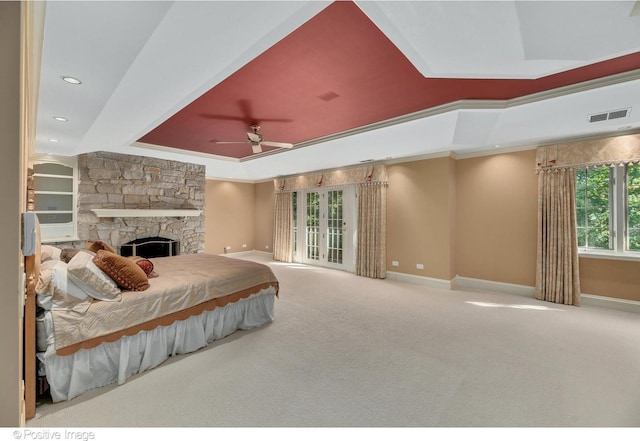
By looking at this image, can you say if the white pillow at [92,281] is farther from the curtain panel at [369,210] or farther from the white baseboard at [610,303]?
the white baseboard at [610,303]

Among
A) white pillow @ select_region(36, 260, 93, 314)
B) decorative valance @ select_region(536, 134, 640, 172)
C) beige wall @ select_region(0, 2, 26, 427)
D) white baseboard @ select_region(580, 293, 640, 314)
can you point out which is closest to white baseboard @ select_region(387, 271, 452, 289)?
white baseboard @ select_region(580, 293, 640, 314)

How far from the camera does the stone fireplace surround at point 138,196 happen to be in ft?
14.5

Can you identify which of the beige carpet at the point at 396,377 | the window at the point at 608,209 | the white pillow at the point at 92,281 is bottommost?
the beige carpet at the point at 396,377

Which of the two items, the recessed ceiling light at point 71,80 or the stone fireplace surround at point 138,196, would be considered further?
the stone fireplace surround at point 138,196

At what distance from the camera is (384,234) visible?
534 centimetres

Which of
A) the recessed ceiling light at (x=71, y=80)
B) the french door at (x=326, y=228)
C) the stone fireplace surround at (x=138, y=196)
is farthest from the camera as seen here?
the french door at (x=326, y=228)

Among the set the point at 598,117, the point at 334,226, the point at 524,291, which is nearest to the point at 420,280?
the point at 524,291

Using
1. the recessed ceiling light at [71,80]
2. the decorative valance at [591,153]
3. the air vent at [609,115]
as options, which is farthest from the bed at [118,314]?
the decorative valance at [591,153]

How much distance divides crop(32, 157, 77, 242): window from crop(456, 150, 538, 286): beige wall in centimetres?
671

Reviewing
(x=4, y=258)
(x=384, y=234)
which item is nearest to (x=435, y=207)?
(x=384, y=234)

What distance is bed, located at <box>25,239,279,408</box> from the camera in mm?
1800

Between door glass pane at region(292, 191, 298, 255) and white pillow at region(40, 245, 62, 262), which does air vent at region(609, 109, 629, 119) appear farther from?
white pillow at region(40, 245, 62, 262)

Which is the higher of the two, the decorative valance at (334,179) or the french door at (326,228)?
the decorative valance at (334,179)

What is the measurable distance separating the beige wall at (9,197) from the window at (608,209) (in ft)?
18.6
